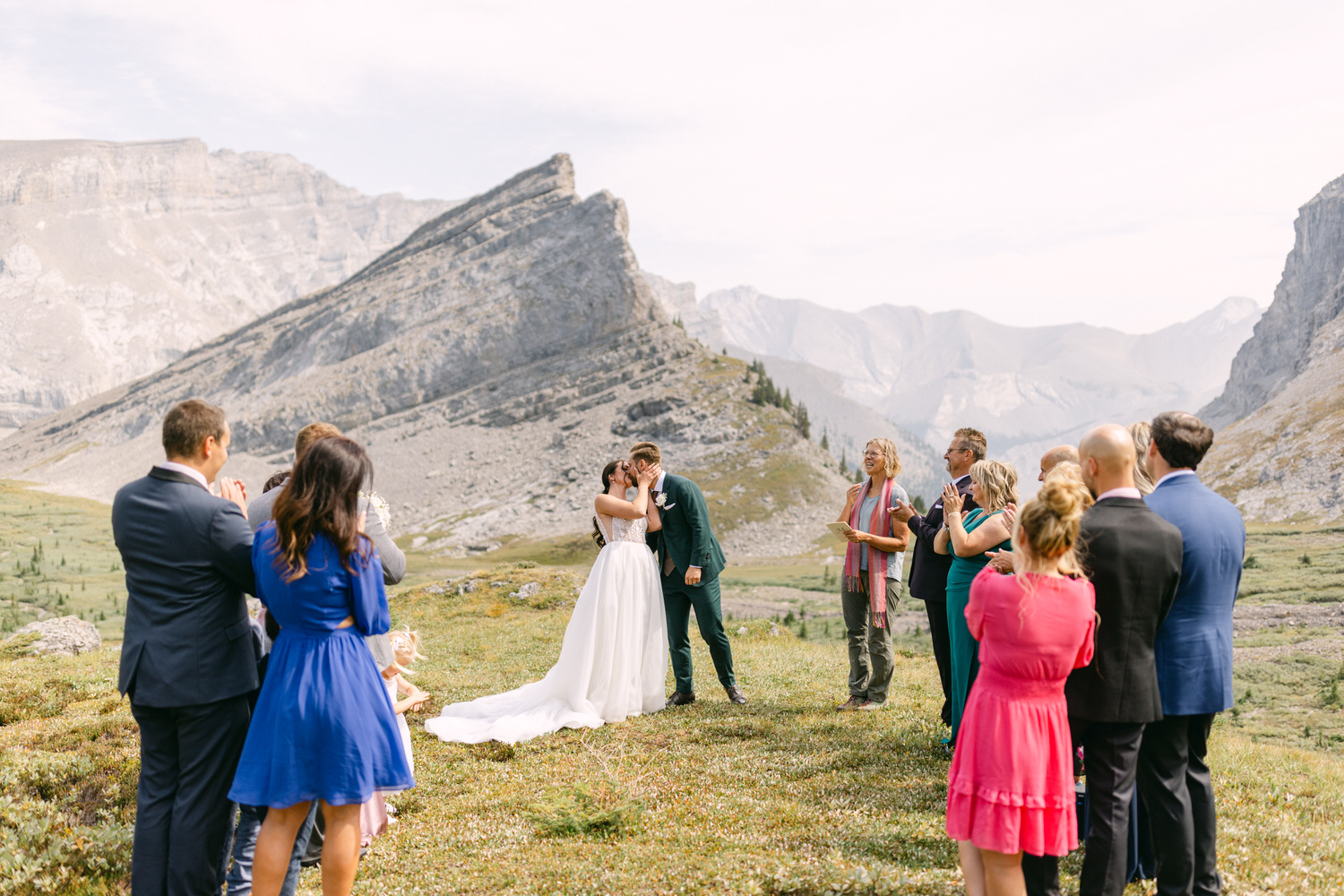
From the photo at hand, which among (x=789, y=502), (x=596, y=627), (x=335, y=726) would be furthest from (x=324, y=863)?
(x=789, y=502)

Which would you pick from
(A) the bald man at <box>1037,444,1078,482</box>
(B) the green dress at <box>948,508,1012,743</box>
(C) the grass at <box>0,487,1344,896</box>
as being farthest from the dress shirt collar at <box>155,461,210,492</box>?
(A) the bald man at <box>1037,444,1078,482</box>

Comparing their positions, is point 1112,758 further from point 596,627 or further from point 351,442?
point 596,627

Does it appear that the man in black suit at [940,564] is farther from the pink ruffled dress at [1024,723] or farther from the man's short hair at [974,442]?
the pink ruffled dress at [1024,723]

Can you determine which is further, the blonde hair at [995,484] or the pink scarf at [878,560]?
the pink scarf at [878,560]

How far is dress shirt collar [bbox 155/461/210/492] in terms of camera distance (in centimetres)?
546

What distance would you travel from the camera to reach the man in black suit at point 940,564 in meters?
9.71

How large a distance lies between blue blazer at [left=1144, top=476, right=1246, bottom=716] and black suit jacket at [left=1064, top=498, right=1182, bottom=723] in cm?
29

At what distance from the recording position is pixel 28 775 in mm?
8289

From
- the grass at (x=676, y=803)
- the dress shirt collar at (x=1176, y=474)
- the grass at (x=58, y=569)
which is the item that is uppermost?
the dress shirt collar at (x=1176, y=474)

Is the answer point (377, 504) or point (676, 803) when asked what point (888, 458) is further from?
point (377, 504)

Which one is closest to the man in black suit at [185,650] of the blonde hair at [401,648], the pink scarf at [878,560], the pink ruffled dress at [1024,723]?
the blonde hair at [401,648]

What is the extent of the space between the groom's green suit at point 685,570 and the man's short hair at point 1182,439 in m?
6.34

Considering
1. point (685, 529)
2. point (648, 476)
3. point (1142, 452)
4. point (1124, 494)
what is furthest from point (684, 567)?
point (1124, 494)

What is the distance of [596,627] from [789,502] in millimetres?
77950
